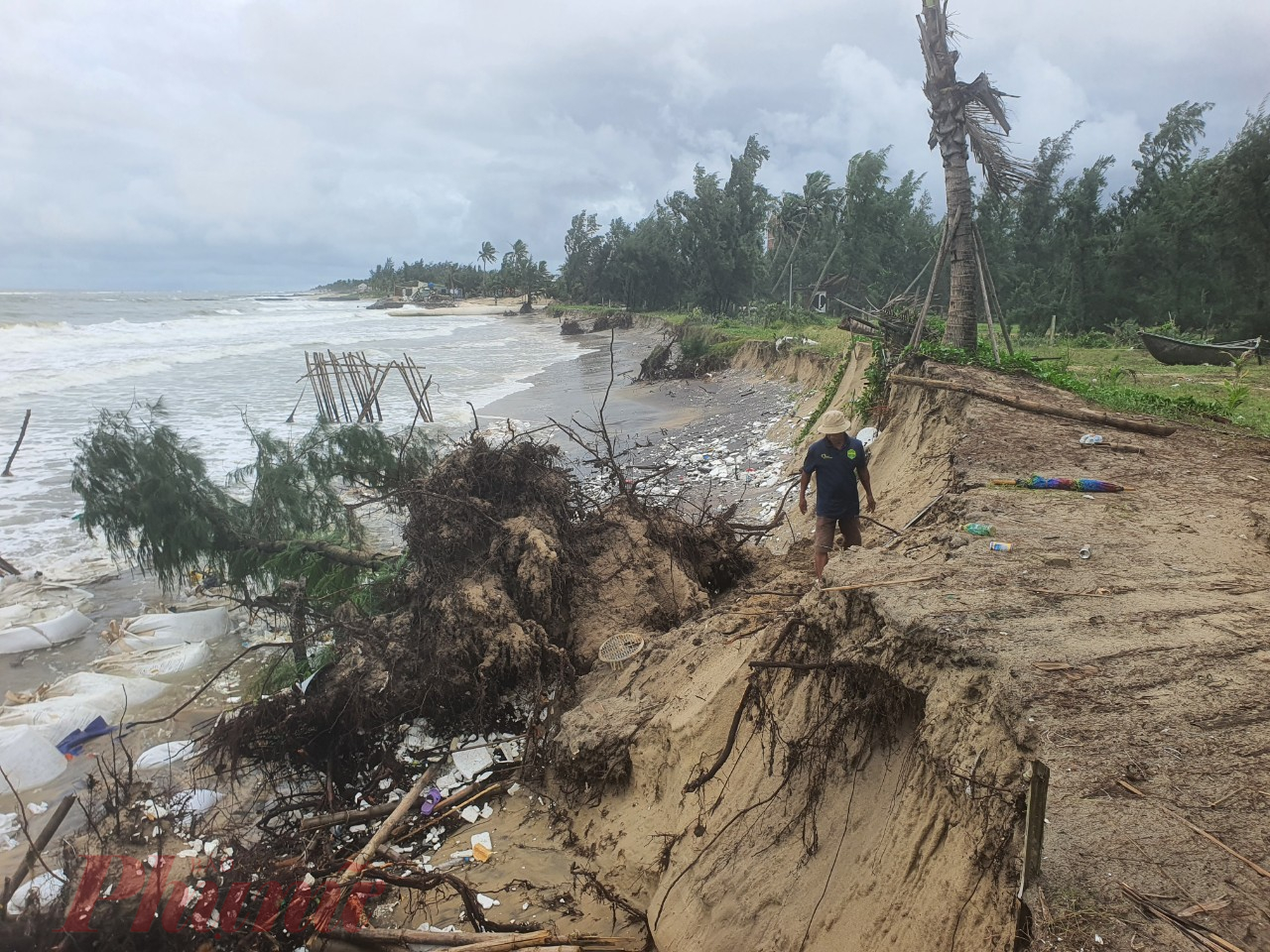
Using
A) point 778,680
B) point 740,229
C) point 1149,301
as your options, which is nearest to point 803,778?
point 778,680

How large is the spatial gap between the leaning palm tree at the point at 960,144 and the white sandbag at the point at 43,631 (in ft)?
36.1

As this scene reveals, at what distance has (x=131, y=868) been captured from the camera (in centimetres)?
343

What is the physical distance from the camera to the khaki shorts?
587 cm

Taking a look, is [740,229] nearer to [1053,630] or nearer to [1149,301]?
[1149,301]

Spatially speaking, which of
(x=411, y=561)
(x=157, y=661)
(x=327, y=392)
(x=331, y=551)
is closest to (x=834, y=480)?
(x=411, y=561)

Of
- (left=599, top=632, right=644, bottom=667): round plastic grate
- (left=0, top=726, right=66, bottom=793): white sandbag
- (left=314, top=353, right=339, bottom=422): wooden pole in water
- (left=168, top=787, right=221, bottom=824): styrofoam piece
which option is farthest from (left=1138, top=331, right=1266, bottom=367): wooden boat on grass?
(left=314, top=353, right=339, bottom=422): wooden pole in water

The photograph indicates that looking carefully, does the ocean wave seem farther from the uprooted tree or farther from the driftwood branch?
the driftwood branch

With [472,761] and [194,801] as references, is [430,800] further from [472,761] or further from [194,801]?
[194,801]

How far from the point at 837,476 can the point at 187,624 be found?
274 inches

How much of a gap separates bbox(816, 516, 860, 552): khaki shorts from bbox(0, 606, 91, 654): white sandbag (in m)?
7.93

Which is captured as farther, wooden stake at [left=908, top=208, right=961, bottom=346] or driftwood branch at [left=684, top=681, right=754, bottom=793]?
wooden stake at [left=908, top=208, right=961, bottom=346]

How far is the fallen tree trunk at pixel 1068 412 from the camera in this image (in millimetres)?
6703

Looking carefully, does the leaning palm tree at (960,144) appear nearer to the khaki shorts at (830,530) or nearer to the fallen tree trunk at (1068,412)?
the fallen tree trunk at (1068,412)

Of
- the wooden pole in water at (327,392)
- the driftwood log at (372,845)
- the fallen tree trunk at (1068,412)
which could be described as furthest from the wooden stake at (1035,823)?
the wooden pole in water at (327,392)
